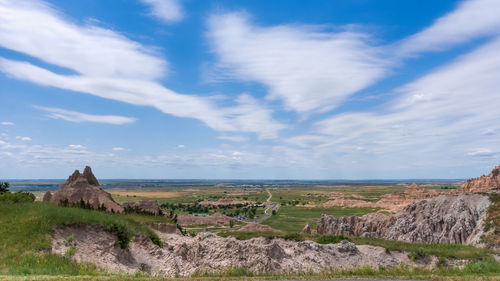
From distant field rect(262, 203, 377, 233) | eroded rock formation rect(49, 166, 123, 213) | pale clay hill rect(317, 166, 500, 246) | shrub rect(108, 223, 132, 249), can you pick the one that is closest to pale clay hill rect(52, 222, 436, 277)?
shrub rect(108, 223, 132, 249)

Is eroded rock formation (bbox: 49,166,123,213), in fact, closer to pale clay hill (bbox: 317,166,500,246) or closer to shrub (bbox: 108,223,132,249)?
shrub (bbox: 108,223,132,249)

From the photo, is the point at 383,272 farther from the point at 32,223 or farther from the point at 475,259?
the point at 32,223

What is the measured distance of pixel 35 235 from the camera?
64.5 ft

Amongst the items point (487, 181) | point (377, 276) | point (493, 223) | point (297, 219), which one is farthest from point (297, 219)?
point (377, 276)

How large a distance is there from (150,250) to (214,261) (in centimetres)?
576

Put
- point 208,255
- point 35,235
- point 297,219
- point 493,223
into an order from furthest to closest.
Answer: point 297,219 → point 493,223 → point 208,255 → point 35,235

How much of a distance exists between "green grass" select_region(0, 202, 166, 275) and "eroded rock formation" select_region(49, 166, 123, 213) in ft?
73.2

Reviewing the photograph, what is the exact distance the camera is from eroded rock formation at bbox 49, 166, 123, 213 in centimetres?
4632

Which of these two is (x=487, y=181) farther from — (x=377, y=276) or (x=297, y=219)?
(x=377, y=276)

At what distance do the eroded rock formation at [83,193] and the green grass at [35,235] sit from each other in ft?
73.2

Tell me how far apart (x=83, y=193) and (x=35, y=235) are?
103ft

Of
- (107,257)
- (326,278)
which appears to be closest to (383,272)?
(326,278)

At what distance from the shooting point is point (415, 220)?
50.8 meters

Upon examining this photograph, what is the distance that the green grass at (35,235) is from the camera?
16.0m
